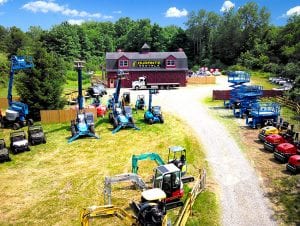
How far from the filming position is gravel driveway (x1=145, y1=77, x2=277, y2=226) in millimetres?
16969

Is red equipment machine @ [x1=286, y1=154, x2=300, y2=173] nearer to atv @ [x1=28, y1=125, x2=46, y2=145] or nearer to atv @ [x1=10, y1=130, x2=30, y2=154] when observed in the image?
atv @ [x1=28, y1=125, x2=46, y2=145]

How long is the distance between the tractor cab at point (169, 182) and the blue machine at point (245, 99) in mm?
20883

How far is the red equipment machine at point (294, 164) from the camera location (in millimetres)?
21266

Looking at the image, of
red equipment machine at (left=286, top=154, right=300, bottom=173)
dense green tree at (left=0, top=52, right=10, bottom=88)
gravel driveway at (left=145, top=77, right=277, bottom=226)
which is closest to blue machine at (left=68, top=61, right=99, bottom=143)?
gravel driveway at (left=145, top=77, right=277, bottom=226)

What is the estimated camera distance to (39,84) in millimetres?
36406

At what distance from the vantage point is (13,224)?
1677 cm

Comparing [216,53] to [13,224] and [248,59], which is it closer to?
[248,59]

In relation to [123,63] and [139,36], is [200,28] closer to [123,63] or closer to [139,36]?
[139,36]

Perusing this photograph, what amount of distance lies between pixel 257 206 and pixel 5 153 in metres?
18.0

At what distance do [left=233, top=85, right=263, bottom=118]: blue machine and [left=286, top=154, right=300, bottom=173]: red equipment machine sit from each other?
48.2ft

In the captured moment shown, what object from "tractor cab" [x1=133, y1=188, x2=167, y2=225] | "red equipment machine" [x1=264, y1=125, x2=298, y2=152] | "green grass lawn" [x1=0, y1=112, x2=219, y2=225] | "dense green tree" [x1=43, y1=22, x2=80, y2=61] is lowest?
"green grass lawn" [x1=0, y1=112, x2=219, y2=225]

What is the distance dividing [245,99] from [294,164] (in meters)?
17.1

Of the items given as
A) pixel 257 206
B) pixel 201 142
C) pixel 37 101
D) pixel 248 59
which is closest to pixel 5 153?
pixel 37 101

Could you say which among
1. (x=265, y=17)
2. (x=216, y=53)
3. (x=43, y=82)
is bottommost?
(x=43, y=82)
